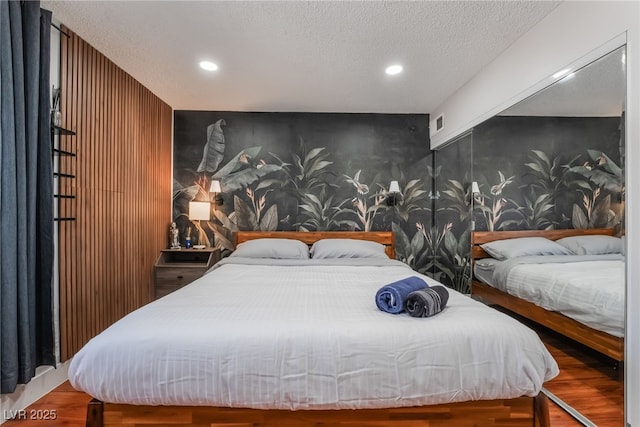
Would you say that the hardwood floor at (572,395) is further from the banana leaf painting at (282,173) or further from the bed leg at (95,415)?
the banana leaf painting at (282,173)

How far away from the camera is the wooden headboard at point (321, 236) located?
378cm

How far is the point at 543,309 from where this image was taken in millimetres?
2037

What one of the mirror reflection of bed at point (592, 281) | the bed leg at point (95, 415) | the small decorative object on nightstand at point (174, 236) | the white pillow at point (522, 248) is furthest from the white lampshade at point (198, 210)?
the mirror reflection of bed at point (592, 281)

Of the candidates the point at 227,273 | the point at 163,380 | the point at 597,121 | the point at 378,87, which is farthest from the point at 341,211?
the point at 163,380

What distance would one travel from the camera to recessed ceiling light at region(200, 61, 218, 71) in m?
2.68

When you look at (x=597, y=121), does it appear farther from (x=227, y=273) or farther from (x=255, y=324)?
(x=227, y=273)

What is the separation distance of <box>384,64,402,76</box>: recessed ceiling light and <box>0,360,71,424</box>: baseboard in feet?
10.7

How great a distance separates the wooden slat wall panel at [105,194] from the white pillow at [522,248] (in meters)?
3.14

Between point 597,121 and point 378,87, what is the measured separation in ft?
6.19

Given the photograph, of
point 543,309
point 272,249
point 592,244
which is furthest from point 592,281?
point 272,249

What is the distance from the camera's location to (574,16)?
1789mm

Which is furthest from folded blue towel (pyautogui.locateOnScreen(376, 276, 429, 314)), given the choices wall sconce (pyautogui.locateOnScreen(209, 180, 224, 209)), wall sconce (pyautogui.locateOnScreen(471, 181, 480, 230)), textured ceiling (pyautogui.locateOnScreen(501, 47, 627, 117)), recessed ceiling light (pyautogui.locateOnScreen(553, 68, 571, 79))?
wall sconce (pyautogui.locateOnScreen(209, 180, 224, 209))

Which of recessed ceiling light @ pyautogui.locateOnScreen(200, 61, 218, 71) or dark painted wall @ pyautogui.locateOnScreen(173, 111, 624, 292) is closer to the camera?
recessed ceiling light @ pyautogui.locateOnScreen(200, 61, 218, 71)

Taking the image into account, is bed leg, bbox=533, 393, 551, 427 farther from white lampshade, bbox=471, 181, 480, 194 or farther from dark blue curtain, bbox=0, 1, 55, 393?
dark blue curtain, bbox=0, 1, 55, 393
